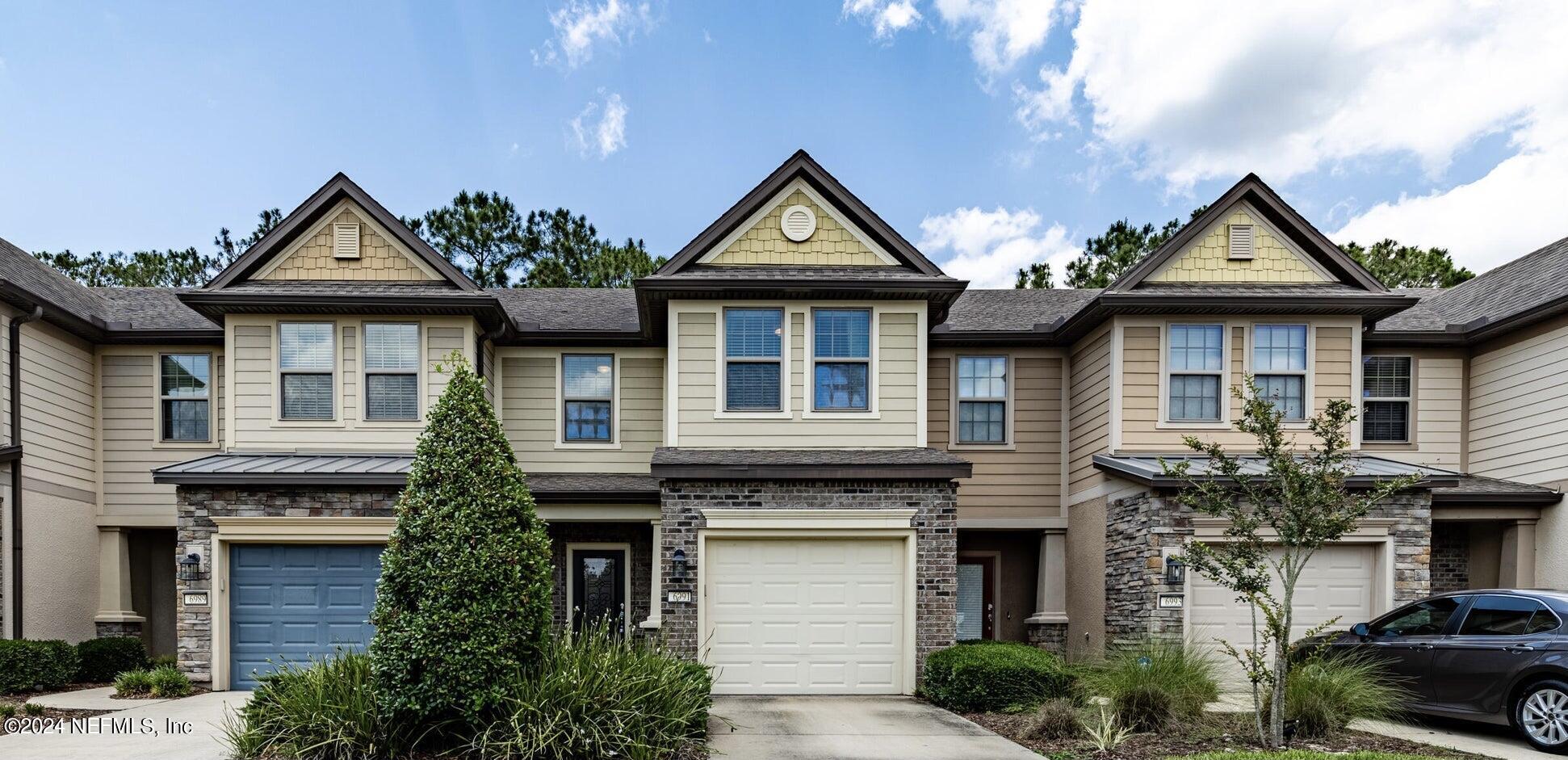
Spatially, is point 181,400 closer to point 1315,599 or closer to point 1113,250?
point 1315,599

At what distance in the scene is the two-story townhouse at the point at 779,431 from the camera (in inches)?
436

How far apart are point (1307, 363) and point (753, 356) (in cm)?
753

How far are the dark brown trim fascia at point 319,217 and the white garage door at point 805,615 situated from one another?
532 cm

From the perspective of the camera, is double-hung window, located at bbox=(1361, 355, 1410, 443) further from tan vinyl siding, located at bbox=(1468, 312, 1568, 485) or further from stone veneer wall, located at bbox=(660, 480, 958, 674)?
stone veneer wall, located at bbox=(660, 480, 958, 674)

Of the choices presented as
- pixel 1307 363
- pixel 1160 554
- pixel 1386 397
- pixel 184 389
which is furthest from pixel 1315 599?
pixel 184 389

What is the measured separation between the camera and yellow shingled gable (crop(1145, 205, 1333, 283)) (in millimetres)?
12477

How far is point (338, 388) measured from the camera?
12180mm

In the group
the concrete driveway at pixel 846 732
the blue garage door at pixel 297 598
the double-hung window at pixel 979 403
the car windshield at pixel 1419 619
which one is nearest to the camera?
the concrete driveway at pixel 846 732

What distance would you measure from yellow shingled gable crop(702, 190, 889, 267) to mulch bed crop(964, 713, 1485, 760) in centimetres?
613

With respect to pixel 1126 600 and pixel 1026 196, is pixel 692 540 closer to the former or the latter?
pixel 1126 600

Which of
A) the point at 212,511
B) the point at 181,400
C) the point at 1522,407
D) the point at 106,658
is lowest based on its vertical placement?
the point at 106,658

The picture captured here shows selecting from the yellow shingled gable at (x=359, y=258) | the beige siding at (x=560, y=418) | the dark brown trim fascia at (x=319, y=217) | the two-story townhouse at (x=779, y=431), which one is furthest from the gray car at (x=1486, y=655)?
the yellow shingled gable at (x=359, y=258)

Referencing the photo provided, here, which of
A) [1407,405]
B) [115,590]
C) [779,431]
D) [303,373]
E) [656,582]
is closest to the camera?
[779,431]

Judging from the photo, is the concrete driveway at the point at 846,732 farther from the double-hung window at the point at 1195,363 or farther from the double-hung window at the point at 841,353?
the double-hung window at the point at 1195,363
